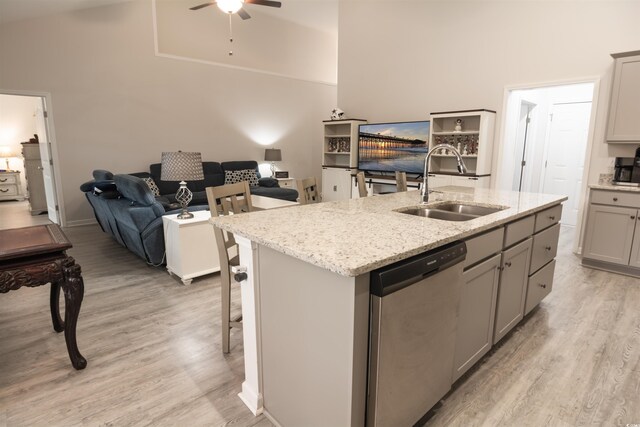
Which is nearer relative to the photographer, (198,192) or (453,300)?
(453,300)

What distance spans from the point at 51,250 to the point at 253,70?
20.8 ft

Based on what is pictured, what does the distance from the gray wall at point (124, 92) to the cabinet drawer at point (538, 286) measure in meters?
5.98

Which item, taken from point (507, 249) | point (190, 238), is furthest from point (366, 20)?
point (507, 249)

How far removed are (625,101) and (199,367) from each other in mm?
4555

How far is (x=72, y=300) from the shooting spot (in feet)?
6.65

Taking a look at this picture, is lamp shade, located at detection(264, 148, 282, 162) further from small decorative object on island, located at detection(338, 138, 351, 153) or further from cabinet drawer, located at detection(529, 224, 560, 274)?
cabinet drawer, located at detection(529, 224, 560, 274)

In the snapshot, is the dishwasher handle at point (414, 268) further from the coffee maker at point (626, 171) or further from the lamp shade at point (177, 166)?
the coffee maker at point (626, 171)

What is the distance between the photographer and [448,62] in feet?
17.6

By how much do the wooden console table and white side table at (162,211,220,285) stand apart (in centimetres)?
113

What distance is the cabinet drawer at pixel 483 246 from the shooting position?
172 cm

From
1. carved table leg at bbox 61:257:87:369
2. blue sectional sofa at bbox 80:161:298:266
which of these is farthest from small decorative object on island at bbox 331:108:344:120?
carved table leg at bbox 61:257:87:369

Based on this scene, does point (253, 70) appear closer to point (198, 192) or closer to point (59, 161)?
point (198, 192)

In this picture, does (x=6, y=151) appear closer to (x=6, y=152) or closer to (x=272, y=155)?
(x=6, y=152)

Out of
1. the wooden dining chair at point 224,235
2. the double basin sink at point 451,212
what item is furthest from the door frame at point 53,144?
the double basin sink at point 451,212
